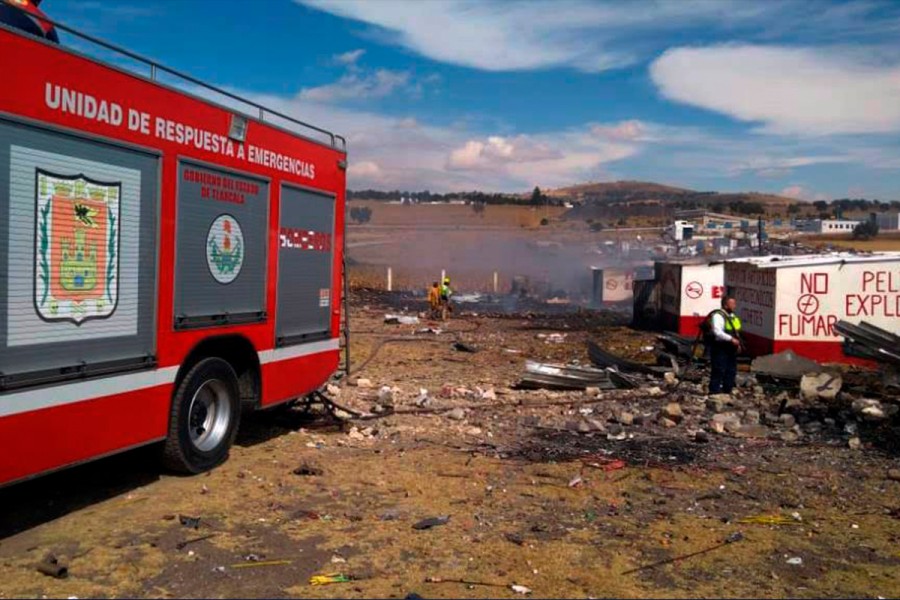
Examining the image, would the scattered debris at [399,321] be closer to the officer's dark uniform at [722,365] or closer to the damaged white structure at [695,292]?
the damaged white structure at [695,292]

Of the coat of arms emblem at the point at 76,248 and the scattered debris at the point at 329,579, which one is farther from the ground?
Result: the coat of arms emblem at the point at 76,248

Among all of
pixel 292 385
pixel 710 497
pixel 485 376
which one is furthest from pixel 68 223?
pixel 485 376

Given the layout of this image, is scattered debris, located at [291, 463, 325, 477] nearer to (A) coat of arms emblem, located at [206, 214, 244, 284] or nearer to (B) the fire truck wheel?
(B) the fire truck wheel

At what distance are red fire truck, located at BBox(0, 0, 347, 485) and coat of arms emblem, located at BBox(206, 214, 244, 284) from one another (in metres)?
0.02

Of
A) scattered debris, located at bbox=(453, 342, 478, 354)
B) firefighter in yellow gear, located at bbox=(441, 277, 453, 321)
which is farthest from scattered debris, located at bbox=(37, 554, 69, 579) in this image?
firefighter in yellow gear, located at bbox=(441, 277, 453, 321)

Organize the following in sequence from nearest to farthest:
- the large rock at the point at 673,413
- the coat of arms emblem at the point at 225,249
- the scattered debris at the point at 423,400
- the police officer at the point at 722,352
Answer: the coat of arms emblem at the point at 225,249
the large rock at the point at 673,413
the scattered debris at the point at 423,400
the police officer at the point at 722,352

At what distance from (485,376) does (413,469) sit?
701 centimetres

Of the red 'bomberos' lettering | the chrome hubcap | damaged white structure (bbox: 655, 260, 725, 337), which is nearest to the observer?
the chrome hubcap

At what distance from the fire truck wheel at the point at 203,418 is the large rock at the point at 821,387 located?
782 centimetres

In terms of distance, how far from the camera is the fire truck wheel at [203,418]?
6703 mm

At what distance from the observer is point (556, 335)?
23031 millimetres

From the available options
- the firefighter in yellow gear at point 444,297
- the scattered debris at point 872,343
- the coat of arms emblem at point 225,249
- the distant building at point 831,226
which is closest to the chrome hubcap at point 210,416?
the coat of arms emblem at point 225,249

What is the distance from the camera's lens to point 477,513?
6410 mm

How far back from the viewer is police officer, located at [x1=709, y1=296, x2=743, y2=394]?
12.2 m
